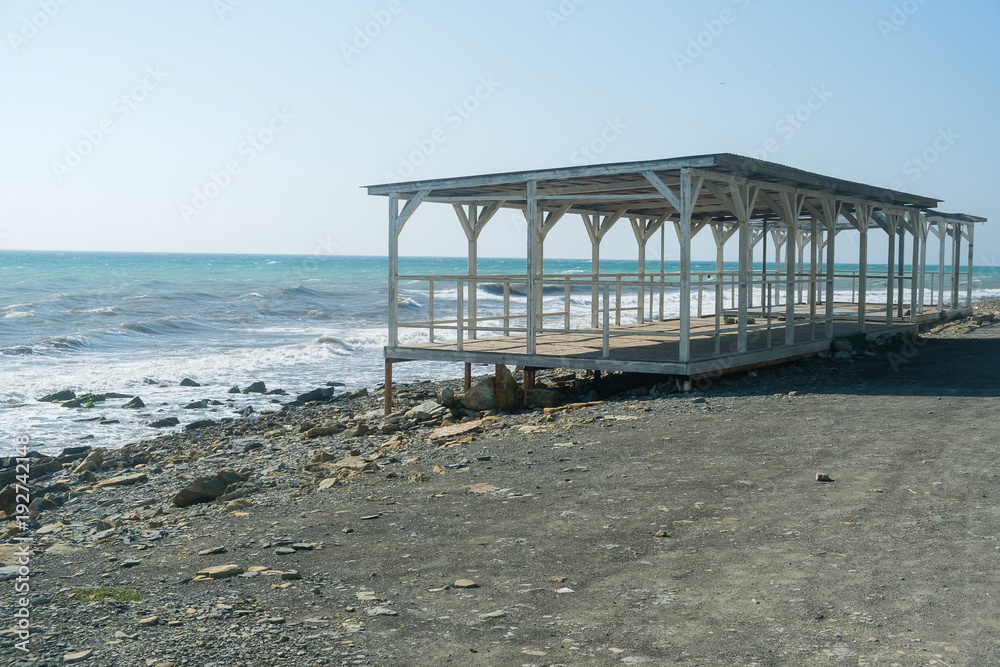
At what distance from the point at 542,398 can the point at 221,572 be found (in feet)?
26.1

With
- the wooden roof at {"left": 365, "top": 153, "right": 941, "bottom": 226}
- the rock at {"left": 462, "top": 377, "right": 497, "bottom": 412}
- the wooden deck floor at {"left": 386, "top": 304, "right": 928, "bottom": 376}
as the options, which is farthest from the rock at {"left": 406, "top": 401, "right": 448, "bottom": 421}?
the wooden roof at {"left": 365, "top": 153, "right": 941, "bottom": 226}

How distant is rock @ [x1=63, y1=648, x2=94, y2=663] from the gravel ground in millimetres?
12

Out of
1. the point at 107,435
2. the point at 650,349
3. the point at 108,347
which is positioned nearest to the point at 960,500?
the point at 650,349

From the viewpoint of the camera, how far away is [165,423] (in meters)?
16.5

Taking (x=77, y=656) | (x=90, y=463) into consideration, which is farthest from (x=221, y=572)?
(x=90, y=463)

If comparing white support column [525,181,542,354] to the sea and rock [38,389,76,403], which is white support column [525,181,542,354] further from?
rock [38,389,76,403]

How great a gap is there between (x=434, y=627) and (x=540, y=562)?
3.72 ft

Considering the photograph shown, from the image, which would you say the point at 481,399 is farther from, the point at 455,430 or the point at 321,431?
the point at 321,431

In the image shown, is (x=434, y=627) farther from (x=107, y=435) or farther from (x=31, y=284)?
(x=31, y=284)

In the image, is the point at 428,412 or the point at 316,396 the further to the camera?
the point at 316,396

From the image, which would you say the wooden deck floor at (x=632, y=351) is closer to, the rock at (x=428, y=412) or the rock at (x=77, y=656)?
the rock at (x=428, y=412)

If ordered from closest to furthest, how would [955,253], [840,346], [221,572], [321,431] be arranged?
[221,572] < [321,431] < [840,346] < [955,253]

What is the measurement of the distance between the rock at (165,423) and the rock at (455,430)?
24.2 feet

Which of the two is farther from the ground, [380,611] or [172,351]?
[380,611]
